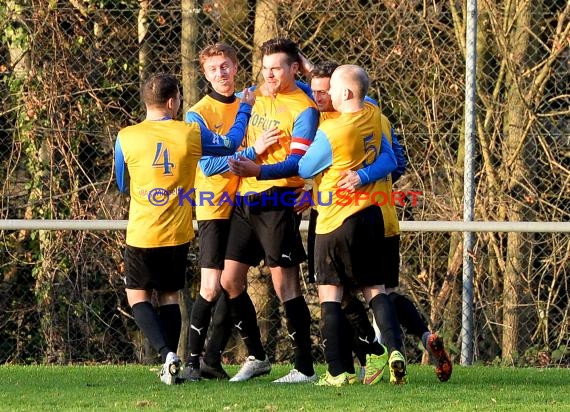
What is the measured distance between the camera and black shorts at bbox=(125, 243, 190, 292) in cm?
752

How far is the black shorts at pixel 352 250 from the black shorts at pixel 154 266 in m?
0.82

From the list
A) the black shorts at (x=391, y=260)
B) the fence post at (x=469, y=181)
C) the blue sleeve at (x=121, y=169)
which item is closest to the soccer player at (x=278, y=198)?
the black shorts at (x=391, y=260)

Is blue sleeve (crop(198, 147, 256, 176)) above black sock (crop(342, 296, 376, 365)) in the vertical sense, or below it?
above

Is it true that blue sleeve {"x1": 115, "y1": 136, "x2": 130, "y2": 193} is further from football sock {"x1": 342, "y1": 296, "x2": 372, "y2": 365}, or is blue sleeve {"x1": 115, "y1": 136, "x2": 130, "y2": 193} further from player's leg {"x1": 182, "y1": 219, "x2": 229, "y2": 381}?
football sock {"x1": 342, "y1": 296, "x2": 372, "y2": 365}

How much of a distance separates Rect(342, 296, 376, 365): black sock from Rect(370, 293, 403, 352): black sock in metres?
0.32

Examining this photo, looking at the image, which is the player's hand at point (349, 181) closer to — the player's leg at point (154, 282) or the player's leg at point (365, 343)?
the player's leg at point (365, 343)

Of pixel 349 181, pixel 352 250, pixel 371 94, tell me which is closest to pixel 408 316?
pixel 352 250

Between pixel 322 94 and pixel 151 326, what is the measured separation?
1.59 metres

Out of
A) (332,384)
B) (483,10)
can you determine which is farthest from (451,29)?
(332,384)

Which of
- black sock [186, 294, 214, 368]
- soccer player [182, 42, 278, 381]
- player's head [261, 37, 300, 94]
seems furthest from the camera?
black sock [186, 294, 214, 368]

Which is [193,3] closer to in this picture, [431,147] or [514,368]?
[431,147]

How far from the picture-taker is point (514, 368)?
29.6ft

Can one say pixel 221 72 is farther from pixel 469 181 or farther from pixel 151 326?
pixel 469 181

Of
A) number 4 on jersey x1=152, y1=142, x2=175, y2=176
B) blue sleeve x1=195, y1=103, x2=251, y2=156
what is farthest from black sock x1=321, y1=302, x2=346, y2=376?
number 4 on jersey x1=152, y1=142, x2=175, y2=176
